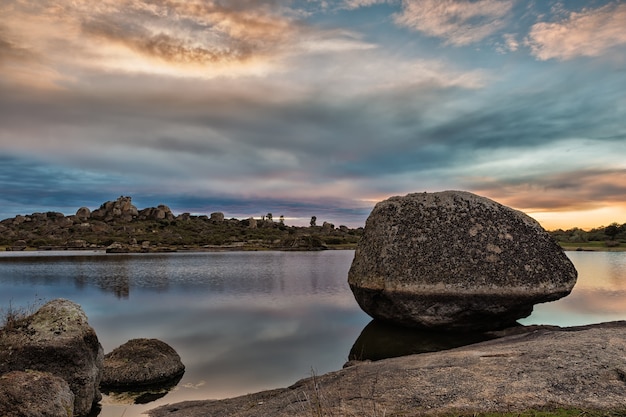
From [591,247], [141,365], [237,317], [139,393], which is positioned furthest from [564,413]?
[591,247]

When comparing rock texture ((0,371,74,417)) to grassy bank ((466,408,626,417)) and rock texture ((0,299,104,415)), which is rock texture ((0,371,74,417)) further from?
grassy bank ((466,408,626,417))

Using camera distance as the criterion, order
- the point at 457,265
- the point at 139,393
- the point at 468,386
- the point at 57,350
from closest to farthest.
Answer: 1. the point at 468,386
2. the point at 57,350
3. the point at 139,393
4. the point at 457,265

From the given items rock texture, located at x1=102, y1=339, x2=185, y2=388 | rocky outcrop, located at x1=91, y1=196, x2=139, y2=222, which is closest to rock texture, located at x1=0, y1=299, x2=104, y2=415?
rock texture, located at x1=102, y1=339, x2=185, y2=388

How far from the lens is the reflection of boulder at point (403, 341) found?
670 inches

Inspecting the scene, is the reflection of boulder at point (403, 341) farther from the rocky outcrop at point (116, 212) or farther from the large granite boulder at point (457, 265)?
the rocky outcrop at point (116, 212)

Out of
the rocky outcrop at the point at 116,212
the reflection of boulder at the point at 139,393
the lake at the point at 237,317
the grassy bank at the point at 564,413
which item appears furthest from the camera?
the rocky outcrop at the point at 116,212

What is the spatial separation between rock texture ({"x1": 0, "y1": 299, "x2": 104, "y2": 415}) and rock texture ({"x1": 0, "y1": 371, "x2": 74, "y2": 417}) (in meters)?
0.95

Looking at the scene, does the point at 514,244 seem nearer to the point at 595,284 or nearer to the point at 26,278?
the point at 595,284

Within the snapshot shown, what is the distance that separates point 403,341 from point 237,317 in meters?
10.8

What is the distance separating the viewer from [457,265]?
18.5m

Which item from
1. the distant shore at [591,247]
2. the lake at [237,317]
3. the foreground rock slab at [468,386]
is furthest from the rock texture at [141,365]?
the distant shore at [591,247]

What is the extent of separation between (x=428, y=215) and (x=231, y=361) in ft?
34.4

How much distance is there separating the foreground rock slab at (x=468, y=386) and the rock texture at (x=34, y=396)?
2335mm

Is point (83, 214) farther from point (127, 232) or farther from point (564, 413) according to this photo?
point (564, 413)
